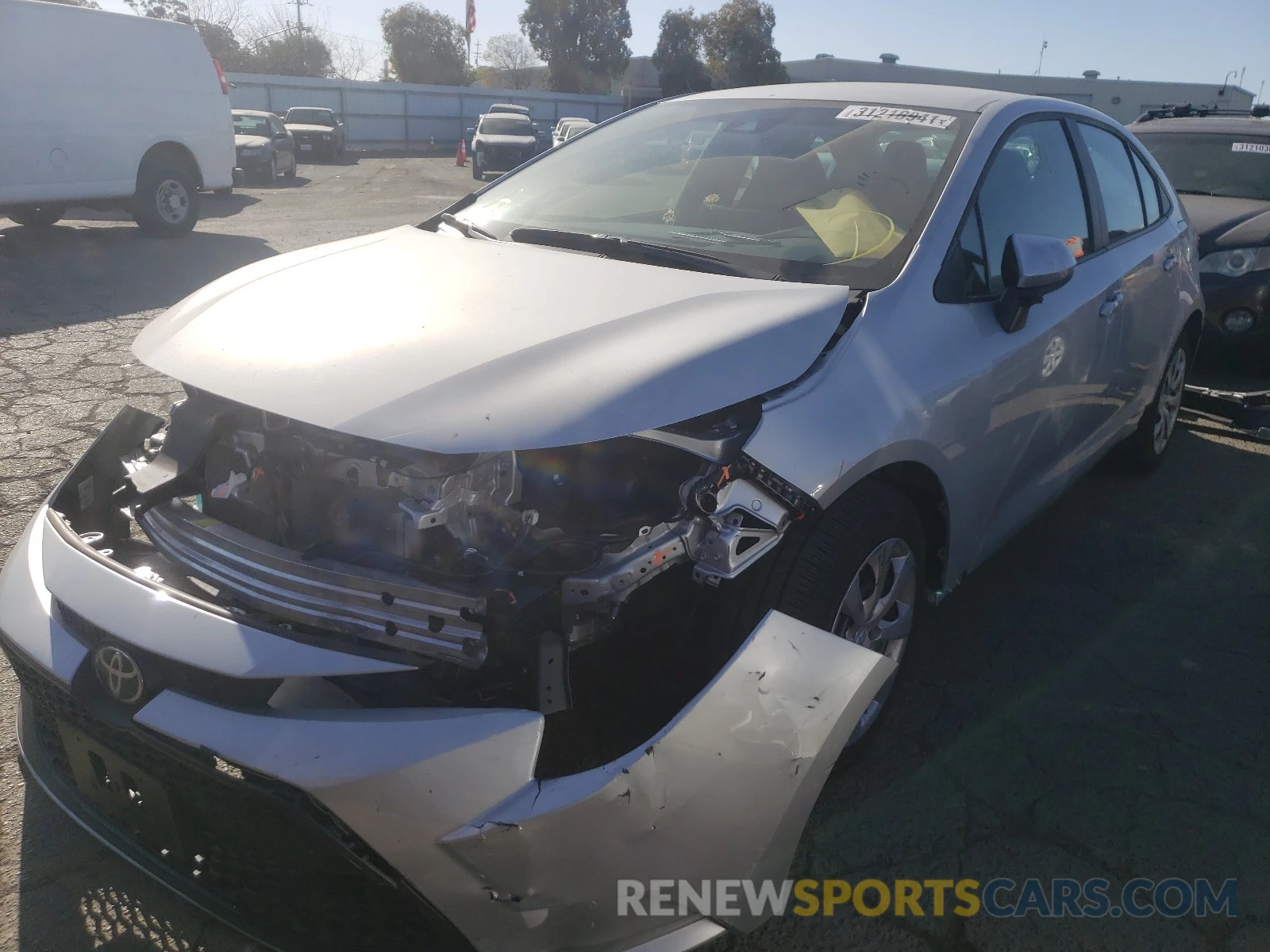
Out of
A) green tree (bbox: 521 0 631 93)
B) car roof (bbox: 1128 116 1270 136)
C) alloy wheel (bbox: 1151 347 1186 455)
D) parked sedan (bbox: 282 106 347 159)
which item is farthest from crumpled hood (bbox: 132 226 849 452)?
green tree (bbox: 521 0 631 93)

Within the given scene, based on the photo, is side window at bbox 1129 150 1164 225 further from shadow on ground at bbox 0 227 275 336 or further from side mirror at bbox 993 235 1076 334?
shadow on ground at bbox 0 227 275 336

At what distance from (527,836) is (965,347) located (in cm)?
164

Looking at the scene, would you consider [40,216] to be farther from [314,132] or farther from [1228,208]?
[314,132]

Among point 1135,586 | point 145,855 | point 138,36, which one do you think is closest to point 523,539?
point 145,855

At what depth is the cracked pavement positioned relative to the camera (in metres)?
2.01

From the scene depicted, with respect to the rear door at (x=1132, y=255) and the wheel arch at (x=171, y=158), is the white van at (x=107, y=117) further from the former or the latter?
the rear door at (x=1132, y=255)

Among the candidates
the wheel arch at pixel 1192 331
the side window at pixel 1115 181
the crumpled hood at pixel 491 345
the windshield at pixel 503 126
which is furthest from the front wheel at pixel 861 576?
the windshield at pixel 503 126

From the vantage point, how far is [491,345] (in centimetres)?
190

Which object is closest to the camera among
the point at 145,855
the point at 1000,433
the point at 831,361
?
the point at 145,855

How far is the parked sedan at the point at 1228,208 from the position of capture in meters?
5.96

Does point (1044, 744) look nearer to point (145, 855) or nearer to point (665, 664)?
point (665, 664)

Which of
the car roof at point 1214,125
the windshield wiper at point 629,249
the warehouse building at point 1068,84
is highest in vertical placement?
the warehouse building at point 1068,84

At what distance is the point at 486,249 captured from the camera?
8.87ft

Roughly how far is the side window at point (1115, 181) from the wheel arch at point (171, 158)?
9504 mm
